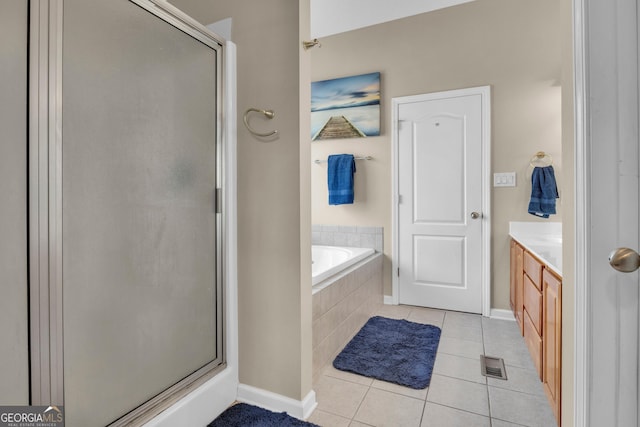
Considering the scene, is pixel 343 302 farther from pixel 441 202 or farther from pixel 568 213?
pixel 568 213

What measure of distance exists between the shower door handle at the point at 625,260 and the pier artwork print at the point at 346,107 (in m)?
2.61

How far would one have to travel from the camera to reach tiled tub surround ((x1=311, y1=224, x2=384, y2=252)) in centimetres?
333

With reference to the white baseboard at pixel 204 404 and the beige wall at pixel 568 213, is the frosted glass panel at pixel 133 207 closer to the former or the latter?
the white baseboard at pixel 204 404

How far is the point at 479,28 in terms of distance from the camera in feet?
9.62

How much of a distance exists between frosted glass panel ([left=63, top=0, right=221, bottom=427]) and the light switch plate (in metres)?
2.39

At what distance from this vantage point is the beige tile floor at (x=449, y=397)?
1.56m

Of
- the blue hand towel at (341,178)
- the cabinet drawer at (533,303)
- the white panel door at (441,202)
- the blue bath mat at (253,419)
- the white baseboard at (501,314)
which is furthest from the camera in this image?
the blue hand towel at (341,178)

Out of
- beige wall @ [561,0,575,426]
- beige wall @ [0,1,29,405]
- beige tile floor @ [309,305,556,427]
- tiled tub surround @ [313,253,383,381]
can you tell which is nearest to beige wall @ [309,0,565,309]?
tiled tub surround @ [313,253,383,381]

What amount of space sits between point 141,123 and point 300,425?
1.43 m

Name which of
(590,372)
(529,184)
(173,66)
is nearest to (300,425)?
(590,372)

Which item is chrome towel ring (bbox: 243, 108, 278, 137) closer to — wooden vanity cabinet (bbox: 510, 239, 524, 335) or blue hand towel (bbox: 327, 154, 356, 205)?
blue hand towel (bbox: 327, 154, 356, 205)

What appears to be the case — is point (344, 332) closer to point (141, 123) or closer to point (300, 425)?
point (300, 425)

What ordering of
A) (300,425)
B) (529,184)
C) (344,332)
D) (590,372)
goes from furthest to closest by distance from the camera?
(529,184) → (344,332) → (300,425) → (590,372)

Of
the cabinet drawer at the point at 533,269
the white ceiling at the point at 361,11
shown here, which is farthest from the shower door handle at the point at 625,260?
the white ceiling at the point at 361,11
